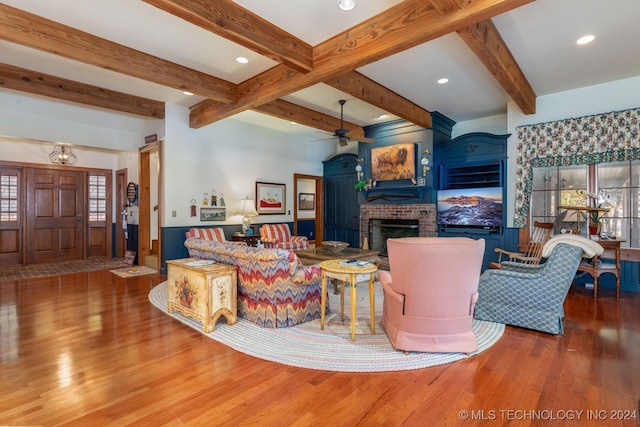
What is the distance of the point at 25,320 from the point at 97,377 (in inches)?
76.8

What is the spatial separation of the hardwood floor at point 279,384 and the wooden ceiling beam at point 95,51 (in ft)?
9.34

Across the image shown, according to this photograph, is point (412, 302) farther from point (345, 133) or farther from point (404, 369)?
point (345, 133)

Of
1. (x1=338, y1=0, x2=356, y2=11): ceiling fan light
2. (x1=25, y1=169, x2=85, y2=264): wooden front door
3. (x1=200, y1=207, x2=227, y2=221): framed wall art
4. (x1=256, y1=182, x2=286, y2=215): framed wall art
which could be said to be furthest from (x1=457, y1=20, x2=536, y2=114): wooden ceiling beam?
(x1=25, y1=169, x2=85, y2=264): wooden front door

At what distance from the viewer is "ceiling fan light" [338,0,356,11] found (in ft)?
9.20

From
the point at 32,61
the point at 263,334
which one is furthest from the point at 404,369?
the point at 32,61

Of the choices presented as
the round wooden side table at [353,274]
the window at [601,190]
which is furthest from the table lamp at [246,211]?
the window at [601,190]

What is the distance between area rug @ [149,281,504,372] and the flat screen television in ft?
9.98

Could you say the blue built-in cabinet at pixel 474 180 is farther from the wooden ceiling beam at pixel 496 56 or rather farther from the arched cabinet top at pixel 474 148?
the wooden ceiling beam at pixel 496 56

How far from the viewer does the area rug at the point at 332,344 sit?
253 centimetres

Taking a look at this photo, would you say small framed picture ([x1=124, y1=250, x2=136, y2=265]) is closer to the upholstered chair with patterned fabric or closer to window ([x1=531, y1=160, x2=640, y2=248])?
the upholstered chair with patterned fabric

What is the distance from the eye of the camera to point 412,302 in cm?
262

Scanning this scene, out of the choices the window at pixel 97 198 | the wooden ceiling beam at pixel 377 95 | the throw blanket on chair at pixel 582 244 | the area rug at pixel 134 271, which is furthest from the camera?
the window at pixel 97 198

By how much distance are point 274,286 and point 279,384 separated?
1.09 metres

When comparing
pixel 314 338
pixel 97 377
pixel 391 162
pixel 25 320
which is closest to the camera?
pixel 97 377
